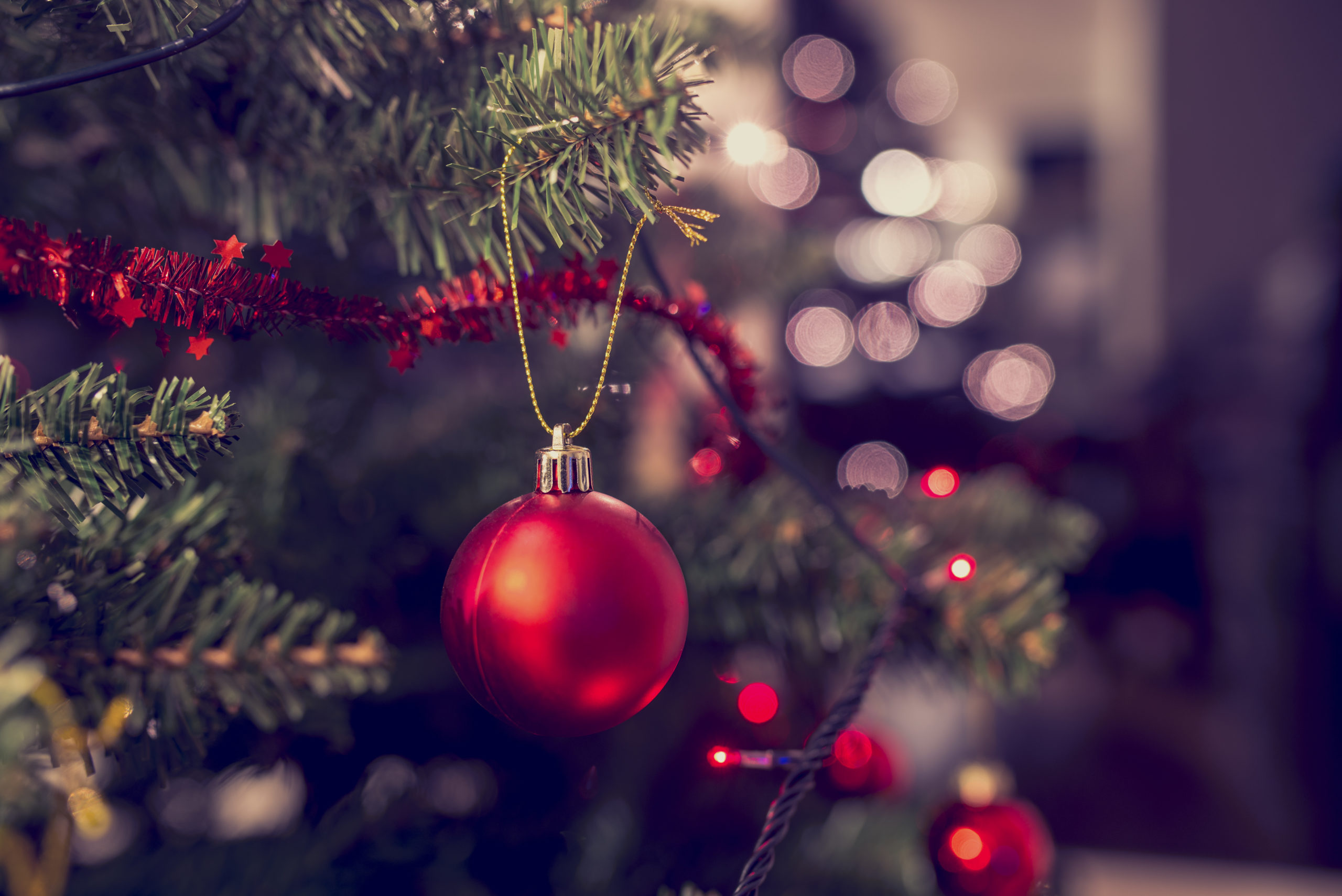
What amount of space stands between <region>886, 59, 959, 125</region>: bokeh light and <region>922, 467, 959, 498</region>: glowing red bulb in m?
0.89

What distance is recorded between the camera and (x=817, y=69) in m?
1.12

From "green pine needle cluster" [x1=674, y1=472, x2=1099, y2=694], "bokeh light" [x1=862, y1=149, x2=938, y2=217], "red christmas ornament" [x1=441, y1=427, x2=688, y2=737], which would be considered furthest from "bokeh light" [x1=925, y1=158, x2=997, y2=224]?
"red christmas ornament" [x1=441, y1=427, x2=688, y2=737]

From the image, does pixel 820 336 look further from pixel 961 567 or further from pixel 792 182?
pixel 961 567

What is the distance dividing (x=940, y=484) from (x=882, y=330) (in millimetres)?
670

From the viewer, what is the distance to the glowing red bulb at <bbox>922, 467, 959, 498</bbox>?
0.56 m

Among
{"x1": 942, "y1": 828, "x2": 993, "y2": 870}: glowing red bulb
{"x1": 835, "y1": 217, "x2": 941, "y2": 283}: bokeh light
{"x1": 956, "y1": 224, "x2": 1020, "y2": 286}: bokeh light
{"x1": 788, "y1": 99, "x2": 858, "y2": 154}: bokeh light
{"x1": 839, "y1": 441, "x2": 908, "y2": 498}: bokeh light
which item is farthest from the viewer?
{"x1": 956, "y1": 224, "x2": 1020, "y2": 286}: bokeh light

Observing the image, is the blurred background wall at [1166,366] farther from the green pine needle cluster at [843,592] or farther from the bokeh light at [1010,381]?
the green pine needle cluster at [843,592]

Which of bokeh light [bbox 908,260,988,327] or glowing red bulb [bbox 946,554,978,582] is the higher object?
bokeh light [bbox 908,260,988,327]

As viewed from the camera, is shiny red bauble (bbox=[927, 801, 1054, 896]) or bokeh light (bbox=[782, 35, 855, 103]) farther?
bokeh light (bbox=[782, 35, 855, 103])

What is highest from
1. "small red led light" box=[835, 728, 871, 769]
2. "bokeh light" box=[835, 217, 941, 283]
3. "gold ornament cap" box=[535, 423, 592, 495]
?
"bokeh light" box=[835, 217, 941, 283]

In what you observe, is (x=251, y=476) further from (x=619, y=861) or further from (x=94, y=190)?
(x=619, y=861)

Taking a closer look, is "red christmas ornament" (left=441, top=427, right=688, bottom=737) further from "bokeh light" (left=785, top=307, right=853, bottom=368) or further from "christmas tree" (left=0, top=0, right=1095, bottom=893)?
"bokeh light" (left=785, top=307, right=853, bottom=368)

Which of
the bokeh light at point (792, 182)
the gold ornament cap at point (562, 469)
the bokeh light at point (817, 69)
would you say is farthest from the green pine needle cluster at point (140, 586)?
the bokeh light at point (817, 69)

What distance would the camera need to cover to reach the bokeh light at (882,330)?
118cm
